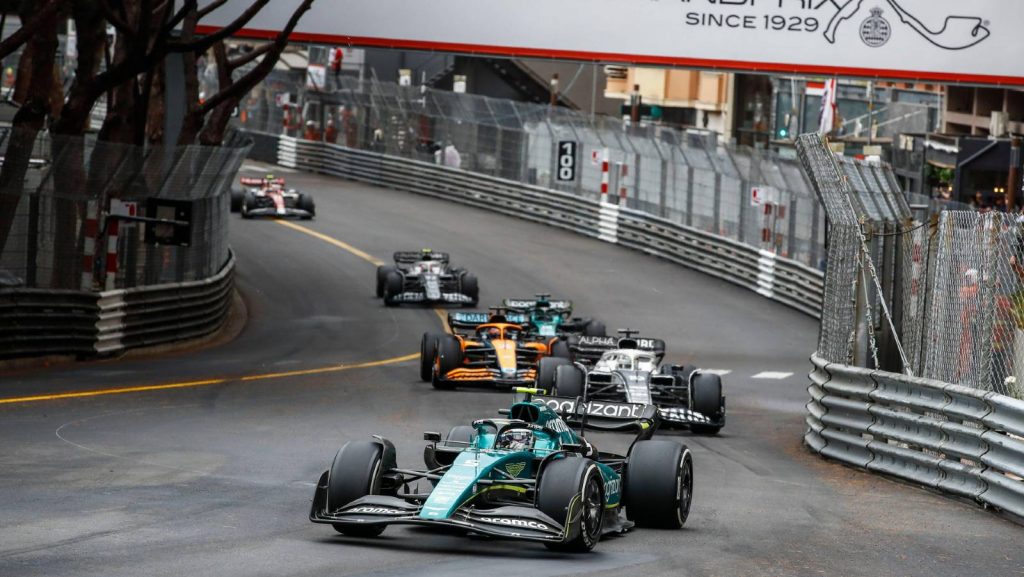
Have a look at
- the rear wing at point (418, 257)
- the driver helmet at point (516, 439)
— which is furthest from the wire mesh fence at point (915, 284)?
the rear wing at point (418, 257)

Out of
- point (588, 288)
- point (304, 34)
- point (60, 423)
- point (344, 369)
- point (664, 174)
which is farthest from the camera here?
point (664, 174)

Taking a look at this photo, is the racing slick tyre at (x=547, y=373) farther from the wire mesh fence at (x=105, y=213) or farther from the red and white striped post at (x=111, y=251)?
the red and white striped post at (x=111, y=251)

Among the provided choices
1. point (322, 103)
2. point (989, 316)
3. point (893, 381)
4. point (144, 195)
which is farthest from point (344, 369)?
point (322, 103)

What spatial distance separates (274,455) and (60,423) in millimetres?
2813

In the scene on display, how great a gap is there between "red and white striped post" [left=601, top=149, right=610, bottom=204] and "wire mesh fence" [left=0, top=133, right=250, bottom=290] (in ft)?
51.3

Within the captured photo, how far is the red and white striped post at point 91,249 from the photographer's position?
24.2 m

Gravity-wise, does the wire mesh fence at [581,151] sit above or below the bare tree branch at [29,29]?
below

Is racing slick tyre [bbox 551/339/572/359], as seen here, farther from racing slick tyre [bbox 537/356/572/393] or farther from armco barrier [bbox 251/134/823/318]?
armco barrier [bbox 251/134/823/318]

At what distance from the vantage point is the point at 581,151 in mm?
43062

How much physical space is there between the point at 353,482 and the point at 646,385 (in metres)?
8.38

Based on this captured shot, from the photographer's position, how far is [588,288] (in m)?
35.2

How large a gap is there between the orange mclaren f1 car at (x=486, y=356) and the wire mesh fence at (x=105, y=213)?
16.0ft

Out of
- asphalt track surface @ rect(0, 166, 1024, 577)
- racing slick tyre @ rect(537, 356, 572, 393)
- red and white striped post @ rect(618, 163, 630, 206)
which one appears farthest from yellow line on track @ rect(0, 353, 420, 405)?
red and white striped post @ rect(618, 163, 630, 206)

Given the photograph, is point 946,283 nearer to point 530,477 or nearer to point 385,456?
point 530,477
